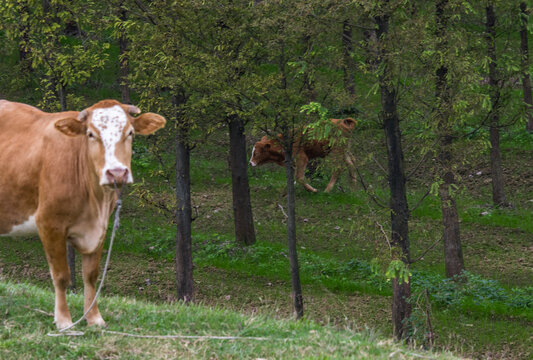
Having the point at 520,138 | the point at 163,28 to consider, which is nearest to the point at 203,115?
the point at 163,28

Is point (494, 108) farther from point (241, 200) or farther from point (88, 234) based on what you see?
point (88, 234)

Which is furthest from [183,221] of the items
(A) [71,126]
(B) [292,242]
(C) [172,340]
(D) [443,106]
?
(C) [172,340]

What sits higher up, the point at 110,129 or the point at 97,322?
the point at 110,129

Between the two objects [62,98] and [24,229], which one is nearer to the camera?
[24,229]

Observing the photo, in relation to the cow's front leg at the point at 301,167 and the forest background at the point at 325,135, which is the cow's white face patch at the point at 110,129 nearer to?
the forest background at the point at 325,135

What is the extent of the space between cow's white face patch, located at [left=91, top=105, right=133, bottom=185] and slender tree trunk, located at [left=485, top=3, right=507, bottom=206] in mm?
8906

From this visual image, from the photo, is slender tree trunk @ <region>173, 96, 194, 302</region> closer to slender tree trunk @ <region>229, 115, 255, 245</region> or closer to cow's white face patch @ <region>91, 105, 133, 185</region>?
slender tree trunk @ <region>229, 115, 255, 245</region>

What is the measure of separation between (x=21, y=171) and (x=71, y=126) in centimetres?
92

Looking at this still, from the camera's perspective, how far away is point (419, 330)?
11.1 metres

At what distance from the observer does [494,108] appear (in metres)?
14.4

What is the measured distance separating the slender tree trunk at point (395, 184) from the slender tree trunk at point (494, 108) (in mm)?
2754

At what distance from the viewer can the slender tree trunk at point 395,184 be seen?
38.5 feet

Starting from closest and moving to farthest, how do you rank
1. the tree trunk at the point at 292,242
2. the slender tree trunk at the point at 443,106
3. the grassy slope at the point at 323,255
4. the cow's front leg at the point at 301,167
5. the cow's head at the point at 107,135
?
the cow's head at the point at 107,135, the slender tree trunk at the point at 443,106, the tree trunk at the point at 292,242, the grassy slope at the point at 323,255, the cow's front leg at the point at 301,167

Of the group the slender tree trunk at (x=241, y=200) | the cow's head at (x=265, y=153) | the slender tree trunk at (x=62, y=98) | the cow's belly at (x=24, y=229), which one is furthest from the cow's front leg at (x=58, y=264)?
the cow's head at (x=265, y=153)
